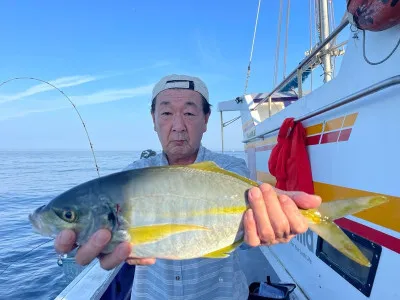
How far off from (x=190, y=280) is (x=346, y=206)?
118cm

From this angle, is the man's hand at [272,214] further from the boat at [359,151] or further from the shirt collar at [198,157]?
the boat at [359,151]

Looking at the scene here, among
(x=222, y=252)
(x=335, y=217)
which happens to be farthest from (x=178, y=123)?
(x=335, y=217)

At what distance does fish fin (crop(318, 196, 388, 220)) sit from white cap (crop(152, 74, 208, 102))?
4.47 ft

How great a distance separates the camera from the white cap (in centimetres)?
255

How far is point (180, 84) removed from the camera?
2.55m

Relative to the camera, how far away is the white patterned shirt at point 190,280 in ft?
7.32

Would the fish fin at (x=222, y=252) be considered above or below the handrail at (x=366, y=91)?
below

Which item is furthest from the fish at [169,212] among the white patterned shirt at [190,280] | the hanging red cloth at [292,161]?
the hanging red cloth at [292,161]

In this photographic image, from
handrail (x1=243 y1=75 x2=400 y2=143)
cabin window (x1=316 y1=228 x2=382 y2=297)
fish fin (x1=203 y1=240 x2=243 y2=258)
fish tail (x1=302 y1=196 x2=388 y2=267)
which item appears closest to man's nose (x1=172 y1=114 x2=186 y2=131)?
fish fin (x1=203 y1=240 x2=243 y2=258)

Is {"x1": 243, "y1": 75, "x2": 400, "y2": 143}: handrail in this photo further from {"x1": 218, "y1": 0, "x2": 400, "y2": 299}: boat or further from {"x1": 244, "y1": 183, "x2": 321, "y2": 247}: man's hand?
{"x1": 244, "y1": 183, "x2": 321, "y2": 247}: man's hand

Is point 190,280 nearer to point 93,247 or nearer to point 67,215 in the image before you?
point 93,247

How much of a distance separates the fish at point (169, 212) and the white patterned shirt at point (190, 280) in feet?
1.89

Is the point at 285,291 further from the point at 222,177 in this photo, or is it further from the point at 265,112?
the point at 265,112

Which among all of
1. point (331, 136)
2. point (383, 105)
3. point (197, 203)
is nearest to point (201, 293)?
point (197, 203)
